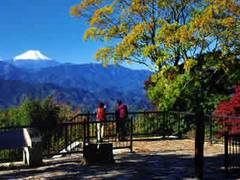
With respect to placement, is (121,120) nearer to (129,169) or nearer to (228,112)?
(228,112)

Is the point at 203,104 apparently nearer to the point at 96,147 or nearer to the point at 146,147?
the point at 146,147

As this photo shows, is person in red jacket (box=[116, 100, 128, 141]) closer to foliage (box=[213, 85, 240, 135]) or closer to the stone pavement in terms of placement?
foliage (box=[213, 85, 240, 135])

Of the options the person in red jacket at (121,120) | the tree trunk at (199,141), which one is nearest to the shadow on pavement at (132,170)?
the tree trunk at (199,141)

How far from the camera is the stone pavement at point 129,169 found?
1445 cm

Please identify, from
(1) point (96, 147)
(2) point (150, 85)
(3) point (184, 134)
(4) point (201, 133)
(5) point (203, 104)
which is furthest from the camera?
(2) point (150, 85)

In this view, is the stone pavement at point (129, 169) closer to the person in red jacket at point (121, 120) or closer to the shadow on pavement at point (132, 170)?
the shadow on pavement at point (132, 170)

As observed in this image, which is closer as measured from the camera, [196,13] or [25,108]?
[196,13]

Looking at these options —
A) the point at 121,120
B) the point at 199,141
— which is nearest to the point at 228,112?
the point at 121,120

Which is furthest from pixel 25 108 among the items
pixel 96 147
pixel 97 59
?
pixel 96 147

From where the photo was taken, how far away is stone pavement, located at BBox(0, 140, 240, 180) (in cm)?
1445

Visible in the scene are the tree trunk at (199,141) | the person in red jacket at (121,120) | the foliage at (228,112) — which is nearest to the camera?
the tree trunk at (199,141)

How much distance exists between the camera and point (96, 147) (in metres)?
16.3

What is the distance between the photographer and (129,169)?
50.6 feet

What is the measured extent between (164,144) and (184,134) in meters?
3.30
